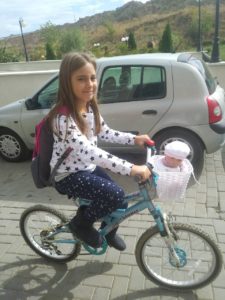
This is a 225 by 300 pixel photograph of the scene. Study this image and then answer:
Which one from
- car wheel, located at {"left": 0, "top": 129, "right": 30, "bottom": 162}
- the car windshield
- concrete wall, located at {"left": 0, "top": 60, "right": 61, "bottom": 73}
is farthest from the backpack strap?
concrete wall, located at {"left": 0, "top": 60, "right": 61, "bottom": 73}

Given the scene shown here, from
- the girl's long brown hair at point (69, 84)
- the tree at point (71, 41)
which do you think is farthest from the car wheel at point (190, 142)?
the tree at point (71, 41)

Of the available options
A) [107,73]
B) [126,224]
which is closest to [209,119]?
[107,73]

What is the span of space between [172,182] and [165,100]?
2857mm

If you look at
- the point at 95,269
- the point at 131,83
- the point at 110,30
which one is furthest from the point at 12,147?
the point at 110,30

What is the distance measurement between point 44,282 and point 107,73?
122 inches

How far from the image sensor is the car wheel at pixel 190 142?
4.97 m

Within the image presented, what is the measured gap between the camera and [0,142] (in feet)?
20.0

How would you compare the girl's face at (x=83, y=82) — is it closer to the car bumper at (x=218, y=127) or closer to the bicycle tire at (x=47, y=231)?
the bicycle tire at (x=47, y=231)

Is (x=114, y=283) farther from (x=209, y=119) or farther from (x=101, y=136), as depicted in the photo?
(x=209, y=119)

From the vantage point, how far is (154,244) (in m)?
2.79

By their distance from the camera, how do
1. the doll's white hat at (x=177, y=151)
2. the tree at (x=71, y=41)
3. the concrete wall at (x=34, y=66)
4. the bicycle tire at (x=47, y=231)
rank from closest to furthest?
the doll's white hat at (x=177, y=151)
the bicycle tire at (x=47, y=231)
the concrete wall at (x=34, y=66)
the tree at (x=71, y=41)

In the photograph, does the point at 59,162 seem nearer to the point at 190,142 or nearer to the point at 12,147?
the point at 190,142

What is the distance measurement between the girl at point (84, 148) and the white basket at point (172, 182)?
107 millimetres

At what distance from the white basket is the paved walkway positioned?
1029 millimetres
